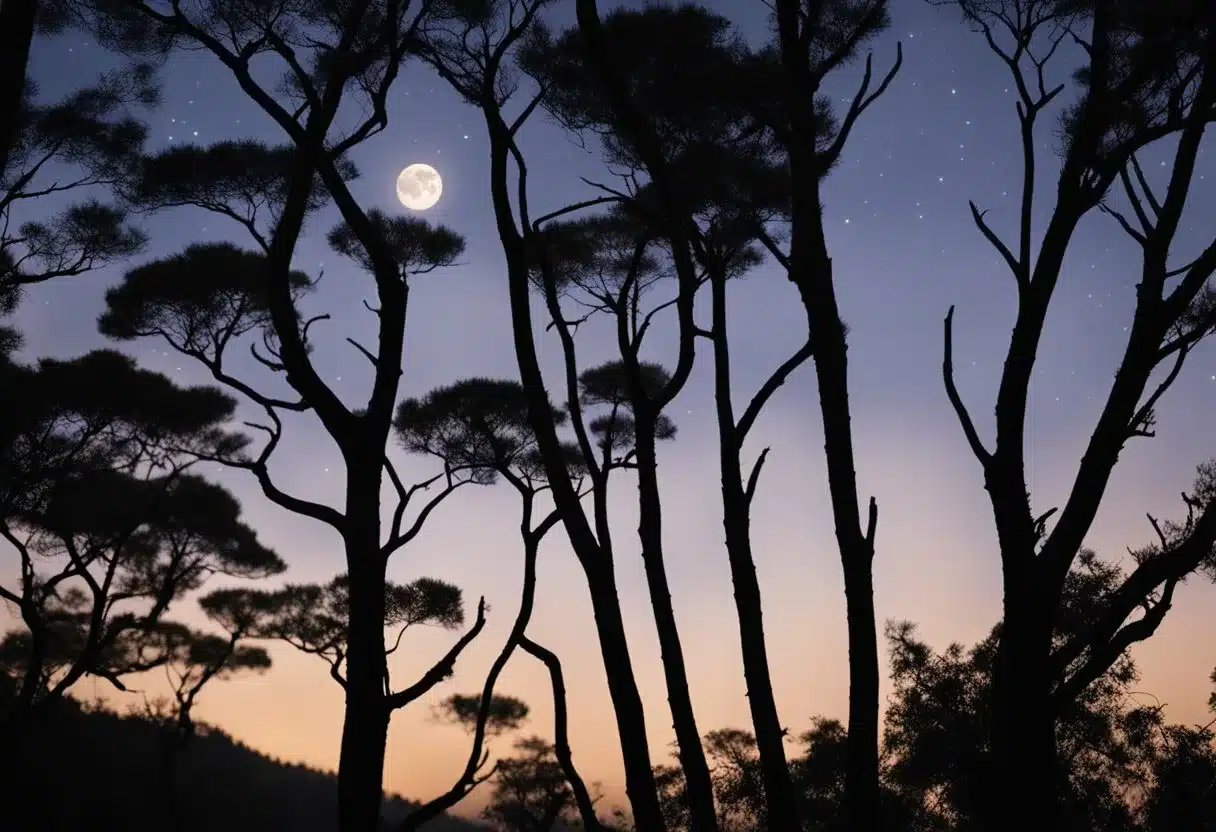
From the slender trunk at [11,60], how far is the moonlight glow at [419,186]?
7.78m

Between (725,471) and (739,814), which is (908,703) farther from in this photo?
(725,471)

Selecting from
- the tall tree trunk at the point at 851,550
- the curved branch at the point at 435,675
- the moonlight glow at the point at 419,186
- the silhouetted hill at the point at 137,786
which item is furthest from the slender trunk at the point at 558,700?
the silhouetted hill at the point at 137,786

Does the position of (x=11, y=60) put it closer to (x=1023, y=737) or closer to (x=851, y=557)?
(x=851, y=557)

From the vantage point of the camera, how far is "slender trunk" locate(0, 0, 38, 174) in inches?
189

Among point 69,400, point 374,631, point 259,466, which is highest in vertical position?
point 69,400

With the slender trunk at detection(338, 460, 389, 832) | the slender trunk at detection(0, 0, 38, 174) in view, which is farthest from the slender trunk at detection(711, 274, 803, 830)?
the slender trunk at detection(0, 0, 38, 174)

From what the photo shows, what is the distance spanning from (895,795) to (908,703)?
6.76 ft

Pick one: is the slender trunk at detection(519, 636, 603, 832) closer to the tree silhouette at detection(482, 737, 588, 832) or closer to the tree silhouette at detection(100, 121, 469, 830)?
the tree silhouette at detection(100, 121, 469, 830)

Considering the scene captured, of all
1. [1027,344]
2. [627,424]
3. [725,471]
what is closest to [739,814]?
[627,424]

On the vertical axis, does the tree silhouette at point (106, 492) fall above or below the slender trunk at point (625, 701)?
above

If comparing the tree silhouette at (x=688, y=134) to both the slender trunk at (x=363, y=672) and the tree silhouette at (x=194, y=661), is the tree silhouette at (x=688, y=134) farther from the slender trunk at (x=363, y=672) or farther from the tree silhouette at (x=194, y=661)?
the tree silhouette at (x=194, y=661)

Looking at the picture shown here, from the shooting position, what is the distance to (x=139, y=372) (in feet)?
47.4

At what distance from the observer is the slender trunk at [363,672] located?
19.5 ft

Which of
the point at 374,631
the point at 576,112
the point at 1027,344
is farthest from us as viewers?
the point at 576,112
